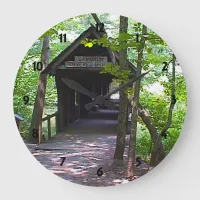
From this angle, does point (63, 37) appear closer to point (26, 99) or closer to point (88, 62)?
point (88, 62)

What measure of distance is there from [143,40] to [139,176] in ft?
1.73

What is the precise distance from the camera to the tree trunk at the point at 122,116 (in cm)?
145

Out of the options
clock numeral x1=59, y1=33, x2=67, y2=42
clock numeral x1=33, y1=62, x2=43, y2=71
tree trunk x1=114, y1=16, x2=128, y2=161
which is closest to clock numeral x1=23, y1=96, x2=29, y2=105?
clock numeral x1=33, y1=62, x2=43, y2=71

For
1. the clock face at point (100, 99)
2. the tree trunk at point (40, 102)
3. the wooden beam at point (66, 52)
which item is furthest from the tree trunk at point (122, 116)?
the tree trunk at point (40, 102)

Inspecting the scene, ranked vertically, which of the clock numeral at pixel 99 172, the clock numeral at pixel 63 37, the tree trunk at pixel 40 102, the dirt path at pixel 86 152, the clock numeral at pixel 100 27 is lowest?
the clock numeral at pixel 99 172

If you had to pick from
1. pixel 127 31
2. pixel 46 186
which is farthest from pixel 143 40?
pixel 46 186

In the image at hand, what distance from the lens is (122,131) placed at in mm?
1483

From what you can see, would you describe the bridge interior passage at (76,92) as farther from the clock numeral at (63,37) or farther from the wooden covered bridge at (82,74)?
the clock numeral at (63,37)

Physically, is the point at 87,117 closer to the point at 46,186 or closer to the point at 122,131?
the point at 122,131

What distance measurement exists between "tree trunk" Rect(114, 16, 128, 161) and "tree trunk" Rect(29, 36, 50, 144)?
29cm

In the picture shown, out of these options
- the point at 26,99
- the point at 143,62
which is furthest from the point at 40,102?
the point at 143,62

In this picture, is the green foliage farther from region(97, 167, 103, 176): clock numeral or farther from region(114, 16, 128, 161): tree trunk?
region(97, 167, 103, 176): clock numeral

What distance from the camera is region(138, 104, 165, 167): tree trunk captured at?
4.82 feet

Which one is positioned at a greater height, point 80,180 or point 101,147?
point 101,147
